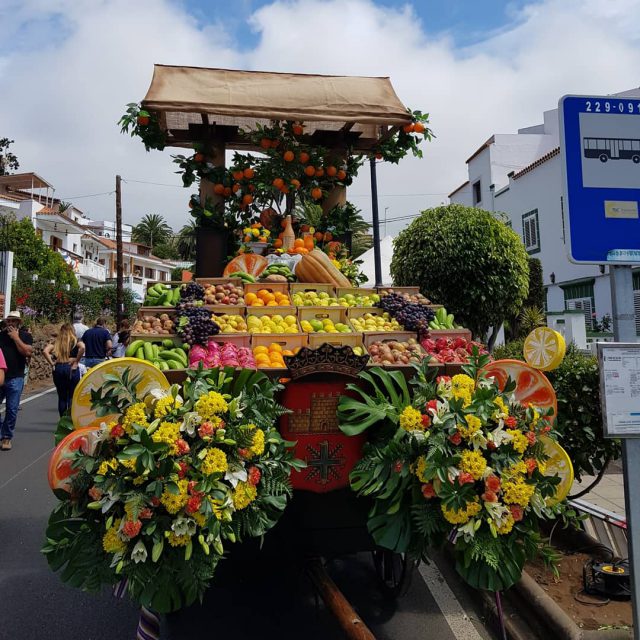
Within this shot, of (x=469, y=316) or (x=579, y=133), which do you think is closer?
(x=579, y=133)

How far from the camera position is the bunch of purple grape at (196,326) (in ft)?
12.6

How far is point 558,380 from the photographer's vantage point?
444 centimetres

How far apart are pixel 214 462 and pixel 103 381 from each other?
78 cm

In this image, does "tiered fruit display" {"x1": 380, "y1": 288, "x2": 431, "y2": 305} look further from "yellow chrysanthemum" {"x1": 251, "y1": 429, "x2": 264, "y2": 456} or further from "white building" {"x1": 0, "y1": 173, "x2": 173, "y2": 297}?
"white building" {"x1": 0, "y1": 173, "x2": 173, "y2": 297}

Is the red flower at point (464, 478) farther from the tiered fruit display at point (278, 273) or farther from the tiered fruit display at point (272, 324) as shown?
the tiered fruit display at point (278, 273)

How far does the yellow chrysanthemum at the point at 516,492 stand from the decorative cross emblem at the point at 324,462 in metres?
0.85

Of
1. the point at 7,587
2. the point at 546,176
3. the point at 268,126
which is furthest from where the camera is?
the point at 546,176

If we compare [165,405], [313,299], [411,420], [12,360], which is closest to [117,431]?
[165,405]

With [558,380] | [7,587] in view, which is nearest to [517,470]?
[558,380]

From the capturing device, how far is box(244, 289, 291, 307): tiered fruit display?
4.73 metres

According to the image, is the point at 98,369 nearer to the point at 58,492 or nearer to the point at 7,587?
the point at 58,492

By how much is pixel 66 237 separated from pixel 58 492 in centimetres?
4822

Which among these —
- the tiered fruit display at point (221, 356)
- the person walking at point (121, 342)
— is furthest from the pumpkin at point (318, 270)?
the person walking at point (121, 342)

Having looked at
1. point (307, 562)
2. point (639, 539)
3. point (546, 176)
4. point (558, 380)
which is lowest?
point (307, 562)
